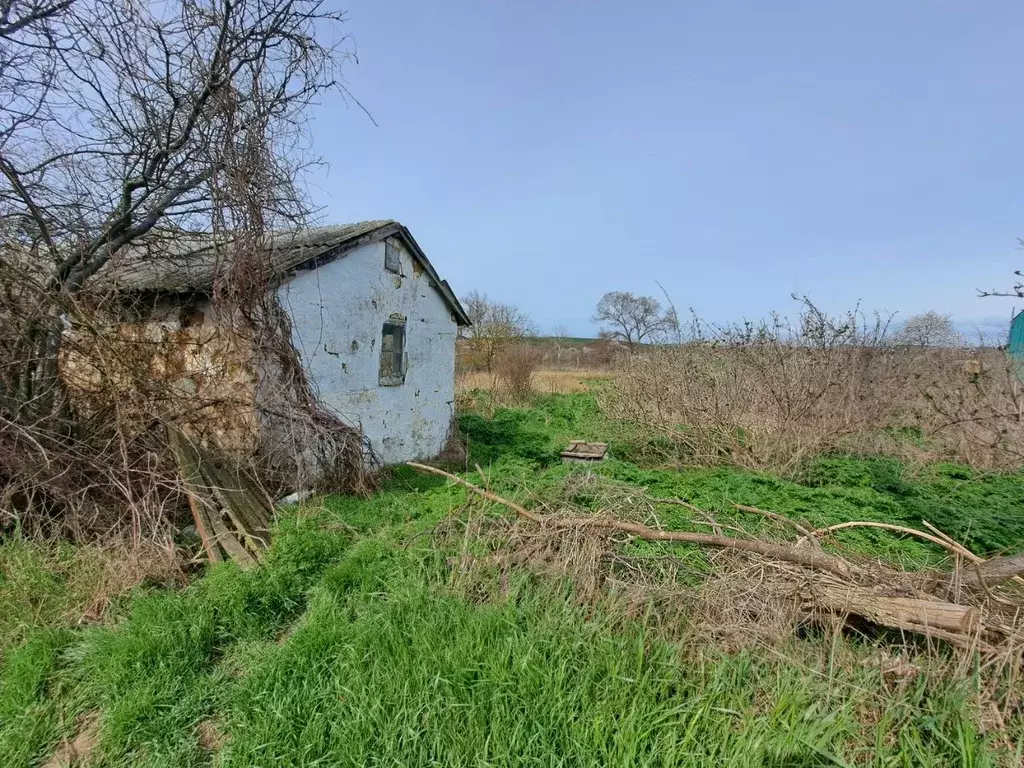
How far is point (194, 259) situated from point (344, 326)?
2206 millimetres

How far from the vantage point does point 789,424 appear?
25.6 ft

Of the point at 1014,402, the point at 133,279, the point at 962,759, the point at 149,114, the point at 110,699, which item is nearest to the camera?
the point at 962,759

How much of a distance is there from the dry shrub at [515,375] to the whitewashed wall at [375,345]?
6309 millimetres

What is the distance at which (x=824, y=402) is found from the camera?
8250 mm

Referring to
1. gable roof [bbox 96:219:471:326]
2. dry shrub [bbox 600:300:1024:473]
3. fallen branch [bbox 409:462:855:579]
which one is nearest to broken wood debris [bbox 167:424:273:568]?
gable roof [bbox 96:219:471:326]

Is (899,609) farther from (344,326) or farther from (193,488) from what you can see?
(344,326)

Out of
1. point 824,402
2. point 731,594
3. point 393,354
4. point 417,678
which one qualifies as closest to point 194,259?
point 393,354

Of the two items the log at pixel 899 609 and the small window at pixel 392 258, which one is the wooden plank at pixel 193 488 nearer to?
the small window at pixel 392 258

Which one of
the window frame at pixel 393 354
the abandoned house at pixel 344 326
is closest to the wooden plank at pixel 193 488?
the abandoned house at pixel 344 326

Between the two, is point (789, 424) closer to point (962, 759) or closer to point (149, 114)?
point (962, 759)

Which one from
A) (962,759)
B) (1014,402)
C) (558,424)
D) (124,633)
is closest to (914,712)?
(962,759)

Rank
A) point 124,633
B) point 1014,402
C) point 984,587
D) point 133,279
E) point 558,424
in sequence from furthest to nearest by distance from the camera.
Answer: point 558,424
point 1014,402
point 133,279
point 124,633
point 984,587

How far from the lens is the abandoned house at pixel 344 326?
19.3 feet

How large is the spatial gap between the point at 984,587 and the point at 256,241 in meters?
7.14
